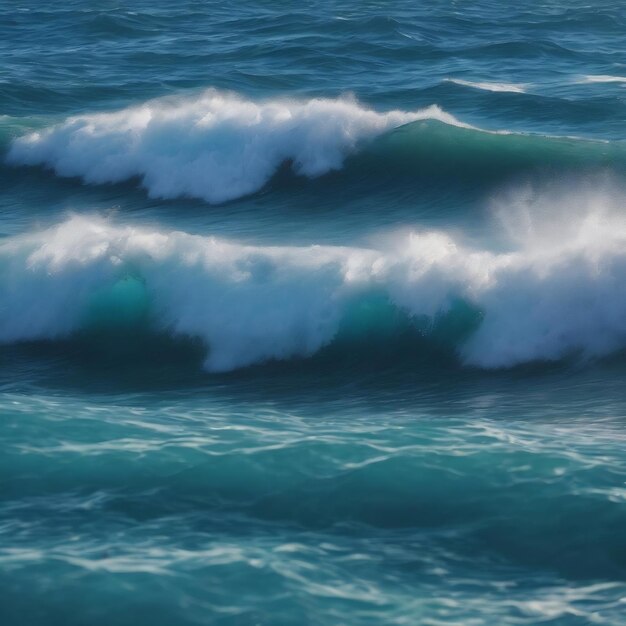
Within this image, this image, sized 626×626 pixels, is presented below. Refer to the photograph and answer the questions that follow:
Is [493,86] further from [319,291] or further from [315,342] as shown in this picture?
[315,342]

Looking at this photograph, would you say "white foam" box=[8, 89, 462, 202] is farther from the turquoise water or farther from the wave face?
the wave face

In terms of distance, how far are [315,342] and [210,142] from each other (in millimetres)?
8666

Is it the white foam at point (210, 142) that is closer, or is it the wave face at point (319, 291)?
the wave face at point (319, 291)

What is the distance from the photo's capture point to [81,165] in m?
21.0

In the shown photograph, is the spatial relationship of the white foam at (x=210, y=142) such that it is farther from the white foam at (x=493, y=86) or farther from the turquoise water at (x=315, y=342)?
the white foam at (x=493, y=86)

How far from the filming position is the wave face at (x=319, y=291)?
1251 centimetres

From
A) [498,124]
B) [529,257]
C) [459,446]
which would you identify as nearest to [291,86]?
[498,124]

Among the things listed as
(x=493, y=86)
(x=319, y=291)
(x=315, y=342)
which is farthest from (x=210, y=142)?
(x=315, y=342)

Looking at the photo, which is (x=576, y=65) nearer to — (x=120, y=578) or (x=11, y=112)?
(x=11, y=112)

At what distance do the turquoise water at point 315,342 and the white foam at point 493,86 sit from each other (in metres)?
0.06

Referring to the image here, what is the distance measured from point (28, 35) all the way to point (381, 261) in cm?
2055

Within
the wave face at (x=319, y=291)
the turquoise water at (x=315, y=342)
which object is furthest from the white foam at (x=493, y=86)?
the wave face at (x=319, y=291)

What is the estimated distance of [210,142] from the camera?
67.7 feet

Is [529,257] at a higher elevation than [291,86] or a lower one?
lower
